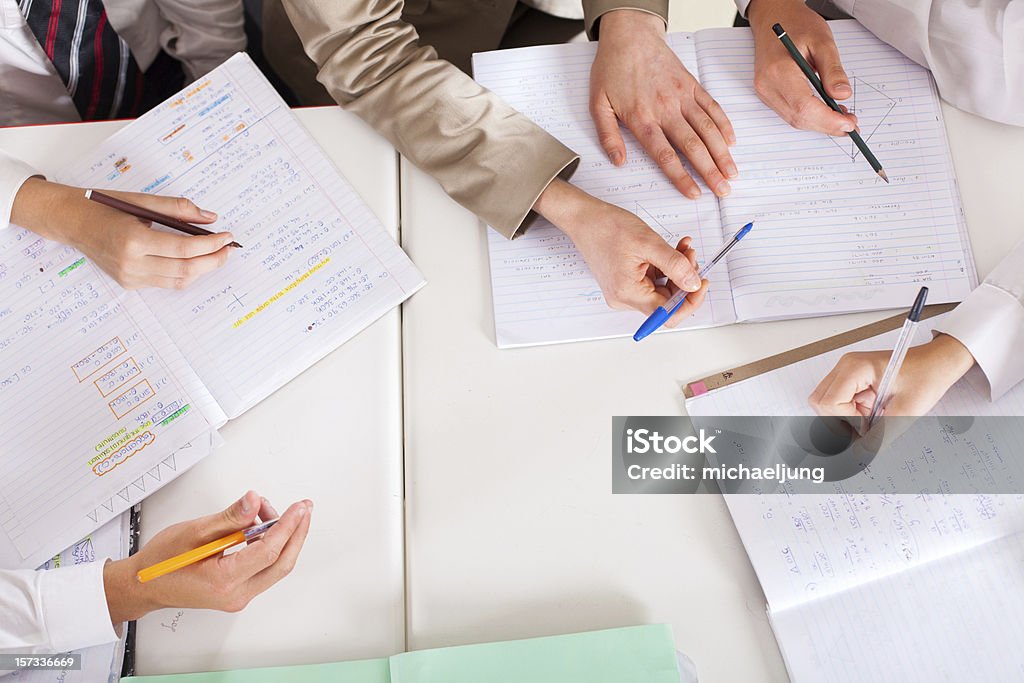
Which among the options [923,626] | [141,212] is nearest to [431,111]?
[141,212]

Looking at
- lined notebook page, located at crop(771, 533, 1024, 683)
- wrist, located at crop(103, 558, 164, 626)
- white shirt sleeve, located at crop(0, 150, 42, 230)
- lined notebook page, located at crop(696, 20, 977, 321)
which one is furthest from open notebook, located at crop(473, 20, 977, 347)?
white shirt sleeve, located at crop(0, 150, 42, 230)

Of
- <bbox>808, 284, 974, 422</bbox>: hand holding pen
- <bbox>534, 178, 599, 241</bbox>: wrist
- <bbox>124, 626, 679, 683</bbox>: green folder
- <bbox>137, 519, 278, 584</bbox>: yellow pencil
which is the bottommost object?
<bbox>124, 626, 679, 683</bbox>: green folder

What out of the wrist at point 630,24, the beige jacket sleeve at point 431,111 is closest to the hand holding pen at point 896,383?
the beige jacket sleeve at point 431,111

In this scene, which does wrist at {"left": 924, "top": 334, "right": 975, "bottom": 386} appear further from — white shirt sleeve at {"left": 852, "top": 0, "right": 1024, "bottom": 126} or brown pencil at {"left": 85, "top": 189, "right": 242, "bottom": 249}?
brown pencil at {"left": 85, "top": 189, "right": 242, "bottom": 249}

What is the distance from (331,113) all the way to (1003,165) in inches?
29.6

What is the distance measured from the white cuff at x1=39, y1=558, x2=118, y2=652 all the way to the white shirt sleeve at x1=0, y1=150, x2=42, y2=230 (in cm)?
40

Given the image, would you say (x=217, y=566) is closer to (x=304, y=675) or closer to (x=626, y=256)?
(x=304, y=675)

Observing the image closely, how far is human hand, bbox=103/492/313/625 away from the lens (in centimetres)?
71

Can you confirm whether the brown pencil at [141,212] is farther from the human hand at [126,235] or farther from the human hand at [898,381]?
the human hand at [898,381]

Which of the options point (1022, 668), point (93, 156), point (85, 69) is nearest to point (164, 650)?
point (93, 156)

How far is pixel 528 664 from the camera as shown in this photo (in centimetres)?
71

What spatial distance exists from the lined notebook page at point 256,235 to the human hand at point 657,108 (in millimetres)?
292

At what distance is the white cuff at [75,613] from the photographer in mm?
732

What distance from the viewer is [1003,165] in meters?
0.91
